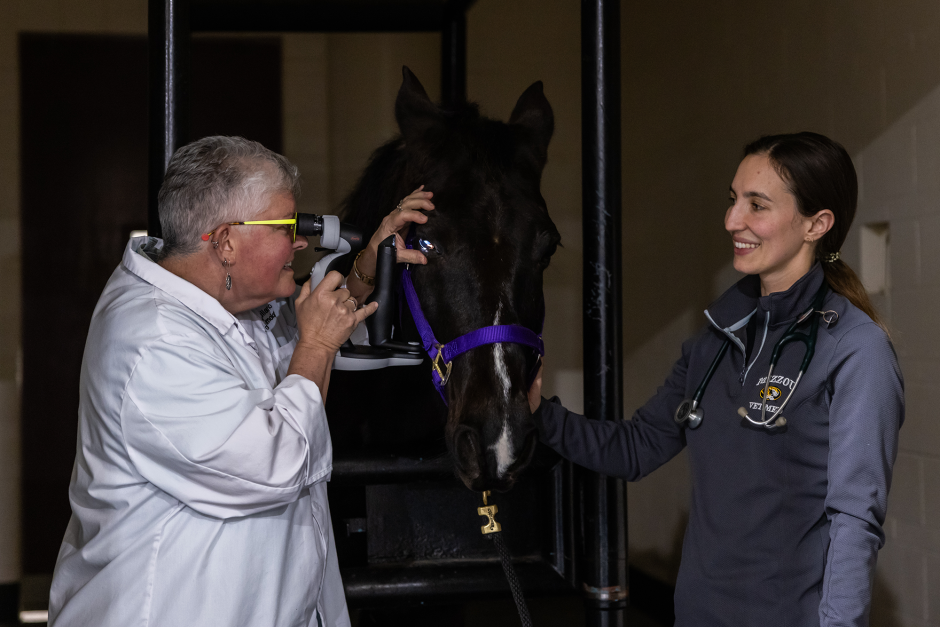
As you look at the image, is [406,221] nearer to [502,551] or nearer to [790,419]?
[502,551]

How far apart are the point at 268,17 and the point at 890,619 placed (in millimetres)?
3347

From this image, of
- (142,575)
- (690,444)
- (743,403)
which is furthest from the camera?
(690,444)

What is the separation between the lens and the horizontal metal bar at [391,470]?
1.92 m

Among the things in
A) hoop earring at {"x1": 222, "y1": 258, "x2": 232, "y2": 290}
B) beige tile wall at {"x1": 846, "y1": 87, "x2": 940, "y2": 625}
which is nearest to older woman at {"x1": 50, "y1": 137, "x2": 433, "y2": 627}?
hoop earring at {"x1": 222, "y1": 258, "x2": 232, "y2": 290}

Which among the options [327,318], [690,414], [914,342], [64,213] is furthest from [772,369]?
[64,213]

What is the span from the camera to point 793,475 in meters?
1.42

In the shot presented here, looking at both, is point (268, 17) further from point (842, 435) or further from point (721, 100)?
point (842, 435)

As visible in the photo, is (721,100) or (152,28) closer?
(152,28)

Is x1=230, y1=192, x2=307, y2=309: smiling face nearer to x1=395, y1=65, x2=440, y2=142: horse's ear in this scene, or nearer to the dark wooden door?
x1=395, y1=65, x2=440, y2=142: horse's ear

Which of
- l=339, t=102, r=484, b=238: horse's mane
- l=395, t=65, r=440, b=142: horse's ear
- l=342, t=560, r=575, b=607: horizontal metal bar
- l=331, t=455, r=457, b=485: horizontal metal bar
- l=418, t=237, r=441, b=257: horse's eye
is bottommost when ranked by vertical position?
l=342, t=560, r=575, b=607: horizontal metal bar

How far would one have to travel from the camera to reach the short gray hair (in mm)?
1483

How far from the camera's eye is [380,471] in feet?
6.33

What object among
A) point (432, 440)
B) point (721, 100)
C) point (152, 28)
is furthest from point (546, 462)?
point (721, 100)

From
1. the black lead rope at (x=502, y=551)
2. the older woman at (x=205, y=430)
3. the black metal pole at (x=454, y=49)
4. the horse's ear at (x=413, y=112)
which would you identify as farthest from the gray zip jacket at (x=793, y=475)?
the black metal pole at (x=454, y=49)
